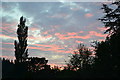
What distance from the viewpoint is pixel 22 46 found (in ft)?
136

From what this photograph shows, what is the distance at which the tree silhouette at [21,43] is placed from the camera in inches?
1589

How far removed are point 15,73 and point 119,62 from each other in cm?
2662

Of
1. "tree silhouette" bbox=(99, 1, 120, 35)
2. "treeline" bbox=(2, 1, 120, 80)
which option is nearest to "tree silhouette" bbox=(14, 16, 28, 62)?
"treeline" bbox=(2, 1, 120, 80)

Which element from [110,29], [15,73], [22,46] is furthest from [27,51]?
[110,29]

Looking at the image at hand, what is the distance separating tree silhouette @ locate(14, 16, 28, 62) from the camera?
4037 centimetres

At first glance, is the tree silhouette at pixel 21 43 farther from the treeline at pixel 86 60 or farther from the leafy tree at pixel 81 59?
the leafy tree at pixel 81 59

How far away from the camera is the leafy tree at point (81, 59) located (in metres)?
56.0

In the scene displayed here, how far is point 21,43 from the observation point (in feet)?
137

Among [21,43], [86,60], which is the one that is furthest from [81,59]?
[21,43]

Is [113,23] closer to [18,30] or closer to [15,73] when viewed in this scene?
[18,30]

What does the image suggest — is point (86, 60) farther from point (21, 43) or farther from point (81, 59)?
point (21, 43)

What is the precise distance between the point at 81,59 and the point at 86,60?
1.78 meters

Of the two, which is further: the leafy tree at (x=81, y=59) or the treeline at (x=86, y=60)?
the leafy tree at (x=81, y=59)

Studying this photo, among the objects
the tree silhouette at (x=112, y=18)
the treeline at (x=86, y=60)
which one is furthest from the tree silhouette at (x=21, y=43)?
the tree silhouette at (x=112, y=18)
